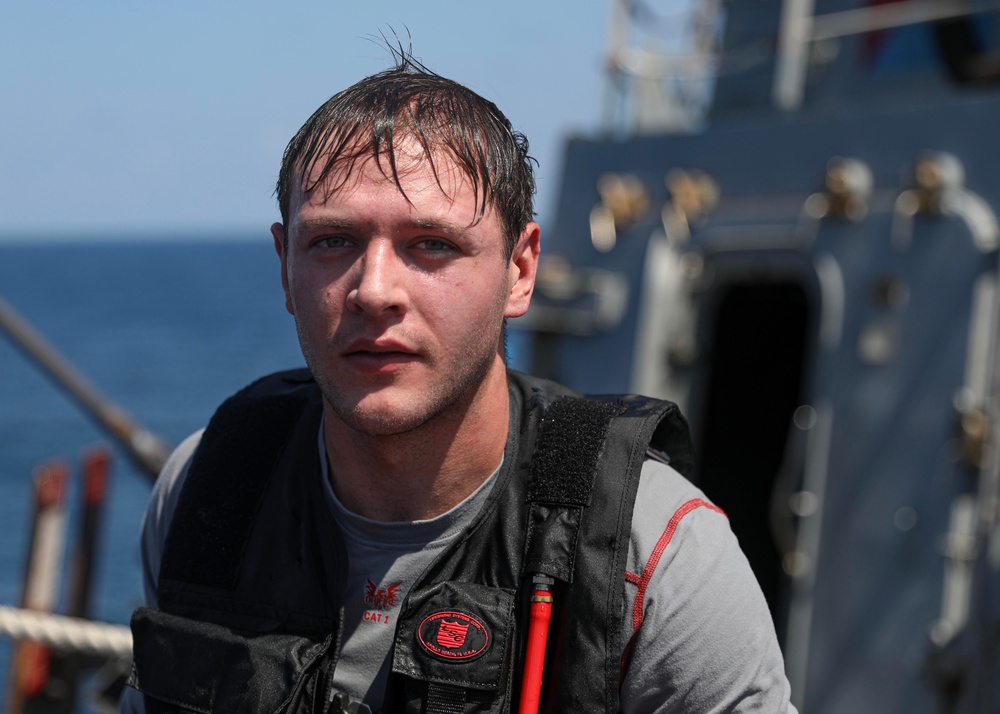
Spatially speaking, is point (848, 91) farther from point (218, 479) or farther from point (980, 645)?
point (218, 479)

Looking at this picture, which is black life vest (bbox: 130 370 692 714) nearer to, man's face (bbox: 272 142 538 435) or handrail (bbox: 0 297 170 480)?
man's face (bbox: 272 142 538 435)

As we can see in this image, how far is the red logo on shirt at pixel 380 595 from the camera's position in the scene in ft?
6.68

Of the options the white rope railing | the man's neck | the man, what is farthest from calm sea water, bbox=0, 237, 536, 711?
the man's neck

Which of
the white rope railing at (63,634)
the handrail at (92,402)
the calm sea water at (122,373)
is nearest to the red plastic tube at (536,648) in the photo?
the calm sea water at (122,373)

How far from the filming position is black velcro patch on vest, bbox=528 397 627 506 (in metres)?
2.03

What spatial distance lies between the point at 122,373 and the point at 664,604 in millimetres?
40592

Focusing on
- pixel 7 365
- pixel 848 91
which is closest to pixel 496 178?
pixel 848 91

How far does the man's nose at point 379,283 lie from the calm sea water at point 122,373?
1.67 metres

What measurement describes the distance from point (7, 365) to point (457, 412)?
46134 mm

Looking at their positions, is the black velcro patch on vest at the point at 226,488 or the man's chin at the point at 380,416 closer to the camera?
the man's chin at the point at 380,416

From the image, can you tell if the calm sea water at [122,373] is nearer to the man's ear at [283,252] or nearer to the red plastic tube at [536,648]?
the man's ear at [283,252]

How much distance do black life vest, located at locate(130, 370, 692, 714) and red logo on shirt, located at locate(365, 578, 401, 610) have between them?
56mm

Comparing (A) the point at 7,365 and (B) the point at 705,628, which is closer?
(B) the point at 705,628

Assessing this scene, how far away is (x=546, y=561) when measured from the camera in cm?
195
